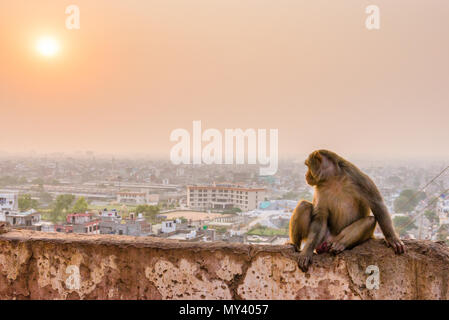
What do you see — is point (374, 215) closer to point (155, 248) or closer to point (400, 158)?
point (155, 248)

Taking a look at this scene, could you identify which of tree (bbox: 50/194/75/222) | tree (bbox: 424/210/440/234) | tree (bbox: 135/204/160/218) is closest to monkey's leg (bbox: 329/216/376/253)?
tree (bbox: 424/210/440/234)

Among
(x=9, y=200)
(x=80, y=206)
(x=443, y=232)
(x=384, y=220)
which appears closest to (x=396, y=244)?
(x=384, y=220)

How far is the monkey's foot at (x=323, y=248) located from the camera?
2.15 metres

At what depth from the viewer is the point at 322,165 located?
96.3 inches

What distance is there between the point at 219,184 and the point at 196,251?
236cm

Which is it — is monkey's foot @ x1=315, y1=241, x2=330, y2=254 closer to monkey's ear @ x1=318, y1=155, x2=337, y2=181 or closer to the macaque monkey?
the macaque monkey

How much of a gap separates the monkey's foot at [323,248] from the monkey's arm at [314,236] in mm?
29


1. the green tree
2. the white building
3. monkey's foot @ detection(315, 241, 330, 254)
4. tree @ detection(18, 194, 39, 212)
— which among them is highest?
monkey's foot @ detection(315, 241, 330, 254)

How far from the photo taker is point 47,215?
161 inches

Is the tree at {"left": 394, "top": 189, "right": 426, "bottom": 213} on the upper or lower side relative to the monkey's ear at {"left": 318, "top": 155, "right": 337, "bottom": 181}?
lower

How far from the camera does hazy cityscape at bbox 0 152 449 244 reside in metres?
3.54

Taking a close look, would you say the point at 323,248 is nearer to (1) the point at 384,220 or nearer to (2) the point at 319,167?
(1) the point at 384,220

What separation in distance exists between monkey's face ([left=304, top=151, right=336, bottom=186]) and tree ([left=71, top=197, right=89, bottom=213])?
2988mm

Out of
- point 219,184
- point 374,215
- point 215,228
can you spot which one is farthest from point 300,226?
point 219,184
